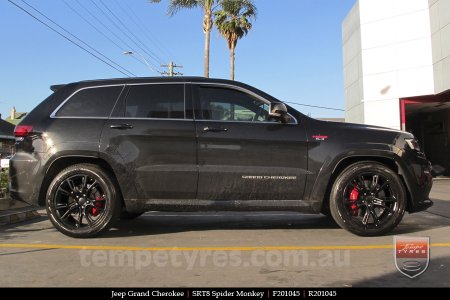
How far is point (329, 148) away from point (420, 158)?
122cm

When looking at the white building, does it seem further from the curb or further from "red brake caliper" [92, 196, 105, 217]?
"red brake caliper" [92, 196, 105, 217]

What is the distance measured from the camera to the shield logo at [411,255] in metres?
4.42

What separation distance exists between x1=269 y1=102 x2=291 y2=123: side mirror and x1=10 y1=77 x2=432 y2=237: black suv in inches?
0.6

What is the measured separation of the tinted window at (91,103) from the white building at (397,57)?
57.6ft

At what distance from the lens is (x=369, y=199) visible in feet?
19.1

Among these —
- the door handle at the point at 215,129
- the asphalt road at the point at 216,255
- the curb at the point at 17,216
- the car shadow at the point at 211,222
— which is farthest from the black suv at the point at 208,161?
the curb at the point at 17,216

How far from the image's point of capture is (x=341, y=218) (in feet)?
18.8

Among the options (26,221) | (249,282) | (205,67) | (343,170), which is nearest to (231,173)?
(343,170)

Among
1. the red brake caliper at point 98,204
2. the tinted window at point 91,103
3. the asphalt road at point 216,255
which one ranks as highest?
the tinted window at point 91,103

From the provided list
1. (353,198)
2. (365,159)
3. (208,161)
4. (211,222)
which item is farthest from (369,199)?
(211,222)

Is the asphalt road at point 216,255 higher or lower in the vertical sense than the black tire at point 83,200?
lower

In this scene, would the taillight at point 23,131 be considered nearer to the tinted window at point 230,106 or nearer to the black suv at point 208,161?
the black suv at point 208,161
